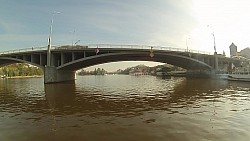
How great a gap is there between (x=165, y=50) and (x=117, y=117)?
2035 inches

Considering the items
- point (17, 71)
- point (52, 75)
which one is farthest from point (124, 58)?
point (17, 71)

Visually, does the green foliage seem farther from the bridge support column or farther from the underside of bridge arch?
the bridge support column

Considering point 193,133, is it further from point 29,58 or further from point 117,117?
point 29,58

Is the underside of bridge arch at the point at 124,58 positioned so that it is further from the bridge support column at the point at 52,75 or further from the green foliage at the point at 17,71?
the green foliage at the point at 17,71

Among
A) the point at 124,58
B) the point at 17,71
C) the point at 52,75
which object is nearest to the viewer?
the point at 52,75

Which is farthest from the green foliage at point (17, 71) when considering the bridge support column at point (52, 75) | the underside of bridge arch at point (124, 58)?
the bridge support column at point (52, 75)

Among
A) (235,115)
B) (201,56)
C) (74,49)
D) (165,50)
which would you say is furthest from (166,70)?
(235,115)

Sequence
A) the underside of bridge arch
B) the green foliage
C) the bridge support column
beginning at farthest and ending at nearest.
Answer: the green foliage → the underside of bridge arch → the bridge support column

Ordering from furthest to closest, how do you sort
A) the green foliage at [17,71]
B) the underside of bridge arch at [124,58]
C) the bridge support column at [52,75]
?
the green foliage at [17,71]
the underside of bridge arch at [124,58]
the bridge support column at [52,75]

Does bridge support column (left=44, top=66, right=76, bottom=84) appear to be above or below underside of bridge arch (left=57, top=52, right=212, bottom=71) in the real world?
below

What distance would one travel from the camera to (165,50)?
203 feet

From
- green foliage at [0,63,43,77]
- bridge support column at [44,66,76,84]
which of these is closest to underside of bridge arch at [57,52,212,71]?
bridge support column at [44,66,76,84]

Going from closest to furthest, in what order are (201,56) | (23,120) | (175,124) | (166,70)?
(175,124), (23,120), (201,56), (166,70)

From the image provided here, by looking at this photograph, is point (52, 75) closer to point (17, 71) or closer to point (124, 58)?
point (124, 58)
